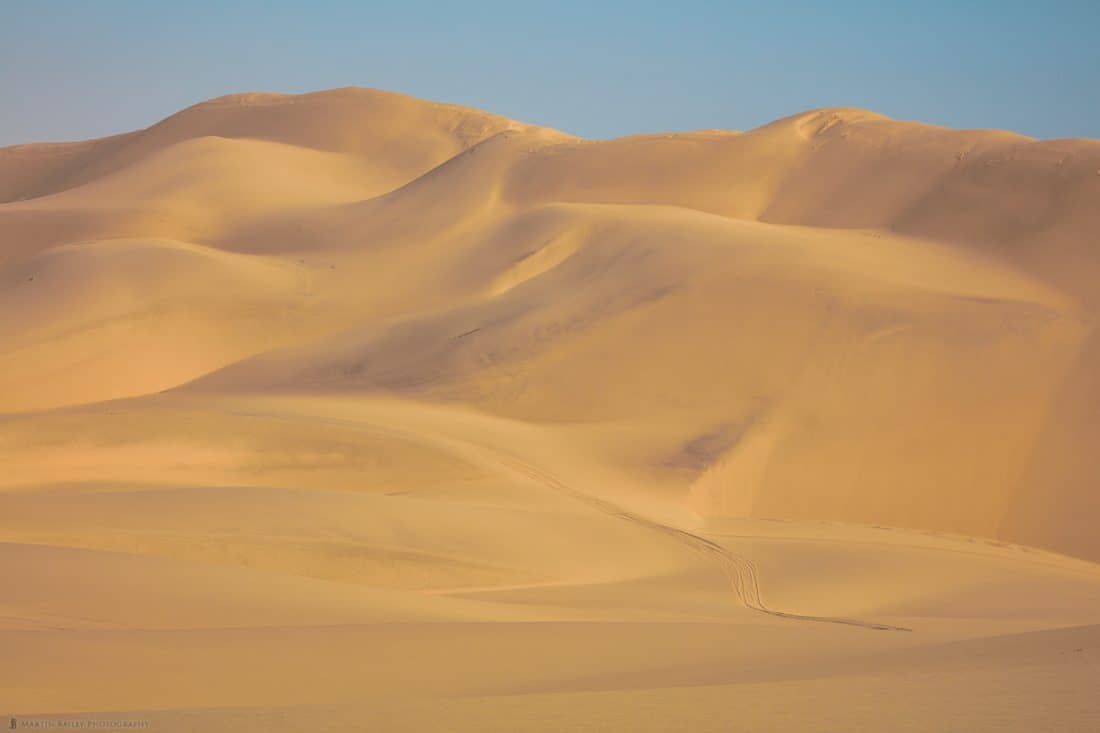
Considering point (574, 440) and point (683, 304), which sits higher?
point (683, 304)

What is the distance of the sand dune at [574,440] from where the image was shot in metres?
7.01

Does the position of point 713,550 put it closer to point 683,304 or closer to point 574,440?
point 574,440

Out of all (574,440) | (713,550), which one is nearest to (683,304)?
(574,440)

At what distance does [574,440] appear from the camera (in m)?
21.3

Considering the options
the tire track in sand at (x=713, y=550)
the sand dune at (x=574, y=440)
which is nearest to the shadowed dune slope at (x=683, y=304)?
the sand dune at (x=574, y=440)

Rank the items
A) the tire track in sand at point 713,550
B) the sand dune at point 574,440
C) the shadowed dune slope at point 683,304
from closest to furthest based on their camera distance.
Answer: the sand dune at point 574,440
the tire track in sand at point 713,550
the shadowed dune slope at point 683,304

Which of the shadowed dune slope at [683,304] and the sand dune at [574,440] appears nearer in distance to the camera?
the sand dune at [574,440]

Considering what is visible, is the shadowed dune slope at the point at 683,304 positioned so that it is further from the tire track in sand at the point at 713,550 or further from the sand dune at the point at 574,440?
the tire track in sand at the point at 713,550

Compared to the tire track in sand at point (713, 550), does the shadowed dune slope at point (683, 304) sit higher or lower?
higher

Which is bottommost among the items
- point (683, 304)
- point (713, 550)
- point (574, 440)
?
point (713, 550)

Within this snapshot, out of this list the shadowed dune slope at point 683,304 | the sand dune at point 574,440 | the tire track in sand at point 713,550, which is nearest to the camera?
the sand dune at point 574,440

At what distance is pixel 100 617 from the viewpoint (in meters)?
8.21

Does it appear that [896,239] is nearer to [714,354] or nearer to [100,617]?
[714,354]

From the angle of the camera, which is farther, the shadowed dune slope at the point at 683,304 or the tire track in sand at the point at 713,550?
the shadowed dune slope at the point at 683,304
